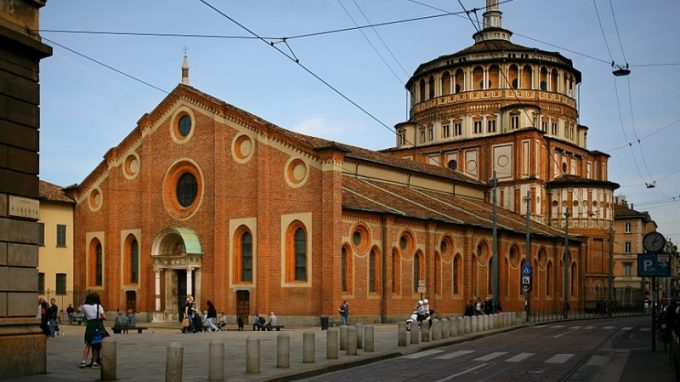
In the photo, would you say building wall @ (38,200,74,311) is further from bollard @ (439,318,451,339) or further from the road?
the road

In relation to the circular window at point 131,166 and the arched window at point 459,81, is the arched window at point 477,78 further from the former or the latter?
the circular window at point 131,166

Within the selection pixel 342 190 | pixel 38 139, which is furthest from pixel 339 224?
pixel 38 139

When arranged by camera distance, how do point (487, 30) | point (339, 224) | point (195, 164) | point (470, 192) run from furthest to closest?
point (487, 30)
point (470, 192)
point (195, 164)
point (339, 224)

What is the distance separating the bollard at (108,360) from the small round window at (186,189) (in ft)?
105

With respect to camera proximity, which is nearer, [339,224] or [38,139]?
[38,139]

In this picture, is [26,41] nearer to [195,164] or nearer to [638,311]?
[195,164]

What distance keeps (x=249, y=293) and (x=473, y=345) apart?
18.2m

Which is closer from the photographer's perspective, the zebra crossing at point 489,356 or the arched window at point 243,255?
the zebra crossing at point 489,356

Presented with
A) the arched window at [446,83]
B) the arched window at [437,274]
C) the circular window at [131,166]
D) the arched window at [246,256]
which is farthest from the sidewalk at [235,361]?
the arched window at [446,83]

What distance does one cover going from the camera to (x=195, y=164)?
155 feet

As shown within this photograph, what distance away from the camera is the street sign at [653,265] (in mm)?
23891

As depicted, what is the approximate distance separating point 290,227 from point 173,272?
9.27 meters

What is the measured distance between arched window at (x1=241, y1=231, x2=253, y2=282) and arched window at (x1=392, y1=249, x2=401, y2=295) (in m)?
7.91

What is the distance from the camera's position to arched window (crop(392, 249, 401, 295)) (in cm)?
4454
